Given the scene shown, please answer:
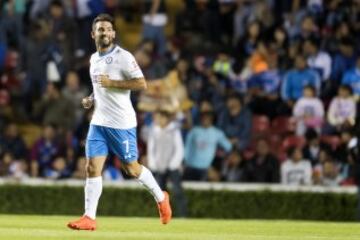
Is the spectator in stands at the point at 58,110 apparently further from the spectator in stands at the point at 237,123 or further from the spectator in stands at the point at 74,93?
the spectator in stands at the point at 237,123

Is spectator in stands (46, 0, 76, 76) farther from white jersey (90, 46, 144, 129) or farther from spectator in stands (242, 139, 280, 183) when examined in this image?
white jersey (90, 46, 144, 129)

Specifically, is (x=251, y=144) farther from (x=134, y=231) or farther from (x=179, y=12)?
(x=134, y=231)

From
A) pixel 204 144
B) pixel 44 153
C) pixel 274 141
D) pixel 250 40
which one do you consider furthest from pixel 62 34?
pixel 274 141

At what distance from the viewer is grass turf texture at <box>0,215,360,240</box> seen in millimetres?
15117

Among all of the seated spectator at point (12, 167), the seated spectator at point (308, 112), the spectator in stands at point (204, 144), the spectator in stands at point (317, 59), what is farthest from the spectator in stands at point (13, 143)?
the spectator in stands at point (317, 59)

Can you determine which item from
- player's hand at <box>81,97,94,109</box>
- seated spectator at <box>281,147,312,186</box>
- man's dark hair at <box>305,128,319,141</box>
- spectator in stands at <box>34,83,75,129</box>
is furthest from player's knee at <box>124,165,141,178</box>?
spectator in stands at <box>34,83,75,129</box>

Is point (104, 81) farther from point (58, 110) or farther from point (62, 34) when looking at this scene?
point (62, 34)

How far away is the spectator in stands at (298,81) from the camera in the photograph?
25.3 m

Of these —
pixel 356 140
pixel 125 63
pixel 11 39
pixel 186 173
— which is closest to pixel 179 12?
pixel 11 39

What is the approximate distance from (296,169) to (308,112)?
126 cm

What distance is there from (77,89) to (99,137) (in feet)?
34.0

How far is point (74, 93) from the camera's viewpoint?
2641 centimetres

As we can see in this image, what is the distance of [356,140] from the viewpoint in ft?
70.4

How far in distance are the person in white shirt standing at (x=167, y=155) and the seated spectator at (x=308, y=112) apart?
2368 mm
